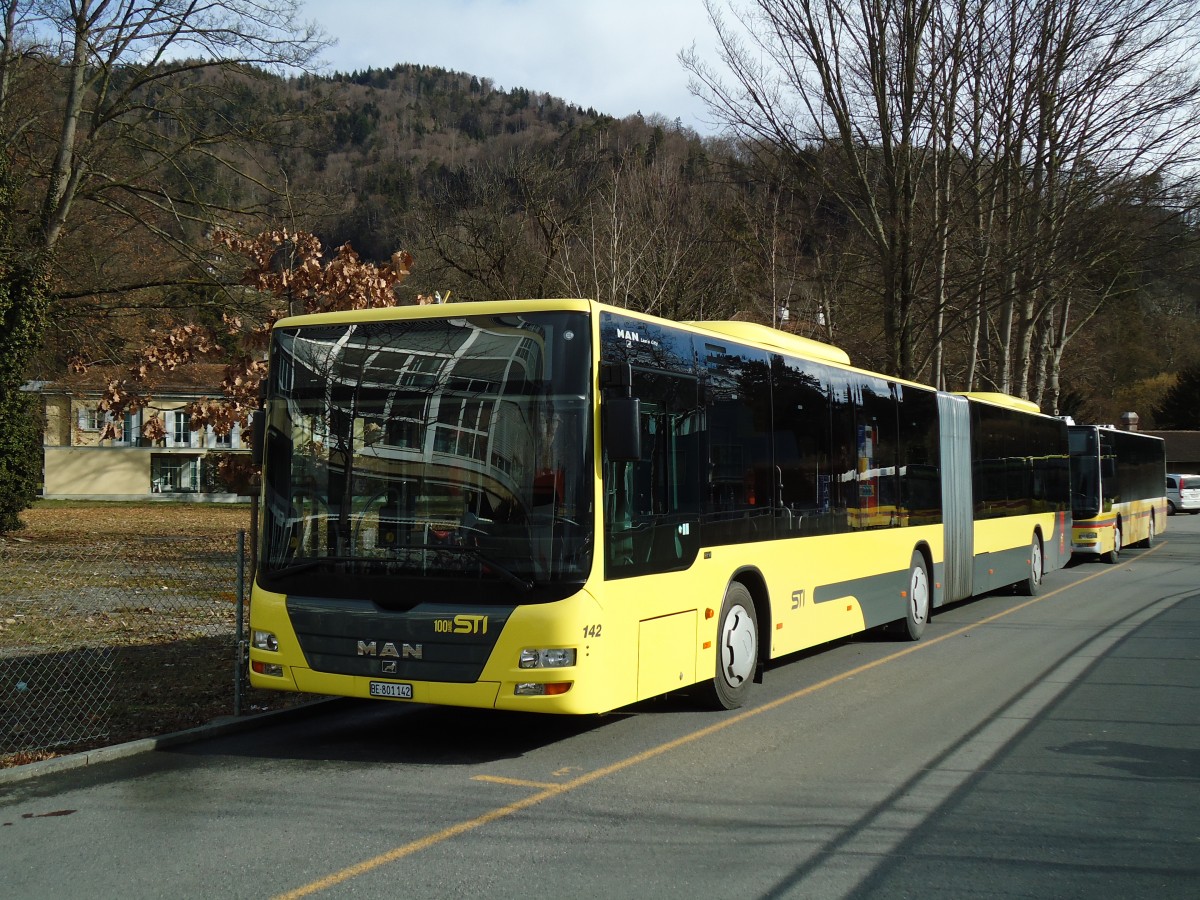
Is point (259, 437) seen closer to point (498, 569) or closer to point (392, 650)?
point (392, 650)

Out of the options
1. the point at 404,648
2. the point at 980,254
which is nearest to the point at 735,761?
the point at 404,648

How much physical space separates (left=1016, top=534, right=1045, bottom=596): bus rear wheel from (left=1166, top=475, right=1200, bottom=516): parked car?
45588mm

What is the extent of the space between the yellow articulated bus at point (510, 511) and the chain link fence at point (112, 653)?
1421mm

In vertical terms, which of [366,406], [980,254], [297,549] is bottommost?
[297,549]

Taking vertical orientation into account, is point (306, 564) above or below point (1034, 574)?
above

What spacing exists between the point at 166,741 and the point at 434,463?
284cm

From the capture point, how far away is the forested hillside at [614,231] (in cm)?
2312

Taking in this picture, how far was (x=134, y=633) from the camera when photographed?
13.4 m

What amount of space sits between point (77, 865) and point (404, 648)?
2.55 m

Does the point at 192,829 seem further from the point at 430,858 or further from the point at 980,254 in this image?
the point at 980,254

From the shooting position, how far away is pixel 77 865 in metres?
5.47

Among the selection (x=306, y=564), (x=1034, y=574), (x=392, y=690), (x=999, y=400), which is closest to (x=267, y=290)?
(x=306, y=564)

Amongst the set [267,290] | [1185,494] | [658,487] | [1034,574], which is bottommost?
[1034,574]

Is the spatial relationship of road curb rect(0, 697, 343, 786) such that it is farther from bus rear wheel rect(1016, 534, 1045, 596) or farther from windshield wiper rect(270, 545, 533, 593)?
bus rear wheel rect(1016, 534, 1045, 596)
